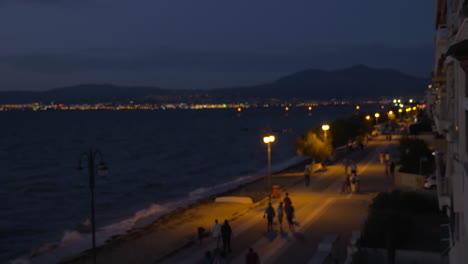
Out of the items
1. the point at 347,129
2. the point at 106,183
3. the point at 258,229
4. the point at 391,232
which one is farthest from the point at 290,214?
the point at 347,129

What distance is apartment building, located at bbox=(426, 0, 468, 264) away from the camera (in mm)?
4348

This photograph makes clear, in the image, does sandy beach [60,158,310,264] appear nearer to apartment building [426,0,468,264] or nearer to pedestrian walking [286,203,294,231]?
pedestrian walking [286,203,294,231]

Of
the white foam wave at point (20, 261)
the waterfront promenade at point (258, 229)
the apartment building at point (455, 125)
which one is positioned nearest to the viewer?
the apartment building at point (455, 125)

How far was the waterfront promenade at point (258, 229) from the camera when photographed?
1675 centimetres

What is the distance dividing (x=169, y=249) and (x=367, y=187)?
476 inches

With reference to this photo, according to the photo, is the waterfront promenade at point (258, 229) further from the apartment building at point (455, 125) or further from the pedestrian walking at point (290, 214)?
the apartment building at point (455, 125)

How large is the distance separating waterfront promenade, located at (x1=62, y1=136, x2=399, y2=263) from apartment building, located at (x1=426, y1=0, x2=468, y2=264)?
435cm

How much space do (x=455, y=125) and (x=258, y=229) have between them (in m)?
10.3

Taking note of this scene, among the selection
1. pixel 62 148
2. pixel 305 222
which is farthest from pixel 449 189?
pixel 62 148

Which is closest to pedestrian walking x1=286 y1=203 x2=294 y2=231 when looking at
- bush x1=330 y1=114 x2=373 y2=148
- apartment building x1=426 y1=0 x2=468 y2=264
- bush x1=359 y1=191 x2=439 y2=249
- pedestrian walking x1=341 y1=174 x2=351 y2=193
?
bush x1=359 y1=191 x2=439 y2=249

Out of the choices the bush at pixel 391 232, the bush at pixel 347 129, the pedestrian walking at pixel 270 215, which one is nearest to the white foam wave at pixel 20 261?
the pedestrian walking at pixel 270 215

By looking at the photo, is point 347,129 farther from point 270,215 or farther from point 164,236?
point 270,215

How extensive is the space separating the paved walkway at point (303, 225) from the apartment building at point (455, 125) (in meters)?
4.39

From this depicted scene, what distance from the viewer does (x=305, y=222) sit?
65.2 feet
